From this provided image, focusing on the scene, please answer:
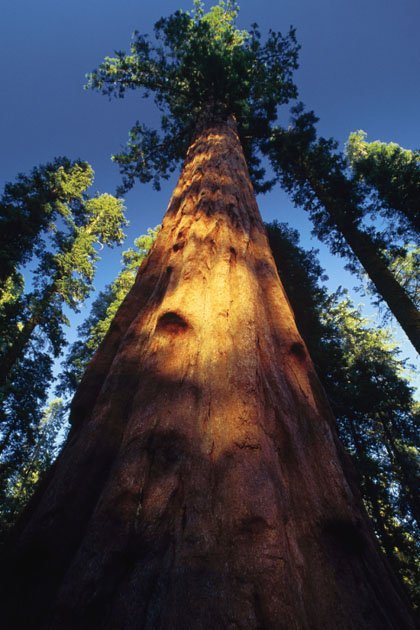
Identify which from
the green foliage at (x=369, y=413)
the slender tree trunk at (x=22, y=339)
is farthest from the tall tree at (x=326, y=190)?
the slender tree trunk at (x=22, y=339)

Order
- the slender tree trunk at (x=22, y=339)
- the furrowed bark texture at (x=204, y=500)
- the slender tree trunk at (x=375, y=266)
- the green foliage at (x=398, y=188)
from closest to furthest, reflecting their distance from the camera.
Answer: the furrowed bark texture at (x=204, y=500) < the slender tree trunk at (x=375, y=266) < the green foliage at (x=398, y=188) < the slender tree trunk at (x=22, y=339)

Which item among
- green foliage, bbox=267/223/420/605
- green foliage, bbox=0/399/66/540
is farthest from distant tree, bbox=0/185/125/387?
green foliage, bbox=267/223/420/605

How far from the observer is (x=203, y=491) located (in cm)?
114

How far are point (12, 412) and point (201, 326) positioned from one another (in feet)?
45.8

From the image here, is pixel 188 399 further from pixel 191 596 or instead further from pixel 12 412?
pixel 12 412

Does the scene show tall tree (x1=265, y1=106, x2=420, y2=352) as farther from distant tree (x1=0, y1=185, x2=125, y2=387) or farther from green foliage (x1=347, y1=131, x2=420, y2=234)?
distant tree (x1=0, y1=185, x2=125, y2=387)

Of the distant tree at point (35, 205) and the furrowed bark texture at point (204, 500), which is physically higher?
the distant tree at point (35, 205)

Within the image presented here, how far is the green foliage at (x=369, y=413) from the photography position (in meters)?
10.2

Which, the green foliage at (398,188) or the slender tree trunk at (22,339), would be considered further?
the slender tree trunk at (22,339)

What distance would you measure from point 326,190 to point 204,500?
11732 millimetres

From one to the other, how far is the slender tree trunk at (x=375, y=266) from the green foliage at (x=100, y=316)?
22.2 feet

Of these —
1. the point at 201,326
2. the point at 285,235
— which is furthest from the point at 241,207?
the point at 285,235

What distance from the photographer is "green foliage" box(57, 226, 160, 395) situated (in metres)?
14.1

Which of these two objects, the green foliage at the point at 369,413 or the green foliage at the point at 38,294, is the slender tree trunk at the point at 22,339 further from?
the green foliage at the point at 369,413
